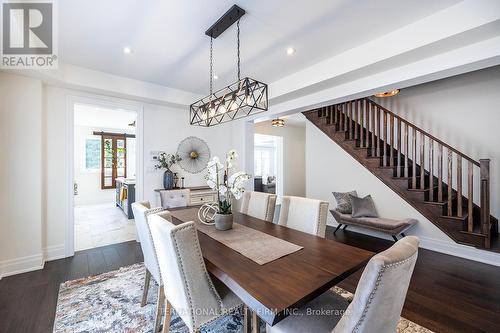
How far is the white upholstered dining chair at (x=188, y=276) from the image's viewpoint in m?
1.26

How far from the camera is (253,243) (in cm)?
173

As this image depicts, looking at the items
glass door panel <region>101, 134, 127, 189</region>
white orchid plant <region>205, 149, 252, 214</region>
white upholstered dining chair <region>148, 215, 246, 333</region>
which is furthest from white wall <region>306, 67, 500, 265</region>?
glass door panel <region>101, 134, 127, 189</region>

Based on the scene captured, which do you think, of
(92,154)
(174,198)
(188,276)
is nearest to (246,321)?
(188,276)

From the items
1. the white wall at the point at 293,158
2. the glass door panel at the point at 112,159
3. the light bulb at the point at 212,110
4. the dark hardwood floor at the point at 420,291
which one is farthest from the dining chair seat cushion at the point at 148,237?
the glass door panel at the point at 112,159

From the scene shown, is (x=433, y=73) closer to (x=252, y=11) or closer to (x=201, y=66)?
(x=252, y=11)

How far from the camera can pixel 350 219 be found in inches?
161

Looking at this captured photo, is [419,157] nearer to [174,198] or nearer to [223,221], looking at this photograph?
[223,221]

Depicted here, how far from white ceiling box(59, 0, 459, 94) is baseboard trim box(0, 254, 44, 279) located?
262 cm

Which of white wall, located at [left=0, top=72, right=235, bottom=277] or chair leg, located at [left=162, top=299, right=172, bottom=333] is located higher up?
white wall, located at [left=0, top=72, right=235, bottom=277]

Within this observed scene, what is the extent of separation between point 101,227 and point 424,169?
636 centimetres

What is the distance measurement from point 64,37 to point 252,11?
207 centimetres

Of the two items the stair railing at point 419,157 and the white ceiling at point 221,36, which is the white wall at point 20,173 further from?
the stair railing at point 419,157

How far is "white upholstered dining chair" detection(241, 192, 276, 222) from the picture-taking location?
2670mm

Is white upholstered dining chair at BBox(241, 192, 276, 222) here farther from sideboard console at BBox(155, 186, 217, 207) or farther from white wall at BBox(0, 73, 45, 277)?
white wall at BBox(0, 73, 45, 277)
